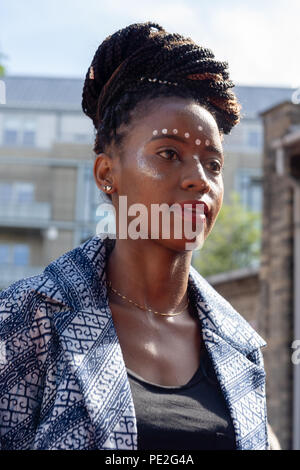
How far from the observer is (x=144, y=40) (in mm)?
1972

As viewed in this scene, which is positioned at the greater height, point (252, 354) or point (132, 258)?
point (132, 258)

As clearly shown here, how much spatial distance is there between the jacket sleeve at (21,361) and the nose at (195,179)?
46 cm

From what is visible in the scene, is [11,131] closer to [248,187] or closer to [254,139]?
[248,187]

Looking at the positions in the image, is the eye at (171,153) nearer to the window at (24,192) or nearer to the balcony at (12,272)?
the balcony at (12,272)

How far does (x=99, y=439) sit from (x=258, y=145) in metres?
30.5

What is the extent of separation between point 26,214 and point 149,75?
88.5 ft

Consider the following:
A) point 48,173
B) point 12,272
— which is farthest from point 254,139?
point 12,272

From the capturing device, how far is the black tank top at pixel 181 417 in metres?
1.78

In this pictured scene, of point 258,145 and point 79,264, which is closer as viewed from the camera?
point 79,264

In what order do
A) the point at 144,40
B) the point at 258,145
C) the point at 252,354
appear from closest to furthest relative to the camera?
the point at 144,40 → the point at 252,354 → the point at 258,145

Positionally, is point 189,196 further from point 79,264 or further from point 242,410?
point 242,410

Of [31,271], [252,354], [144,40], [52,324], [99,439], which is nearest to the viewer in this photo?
[99,439]
